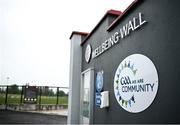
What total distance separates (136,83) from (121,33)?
1.19 meters

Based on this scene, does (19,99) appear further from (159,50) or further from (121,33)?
(159,50)

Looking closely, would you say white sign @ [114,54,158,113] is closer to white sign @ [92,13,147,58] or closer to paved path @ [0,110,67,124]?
white sign @ [92,13,147,58]

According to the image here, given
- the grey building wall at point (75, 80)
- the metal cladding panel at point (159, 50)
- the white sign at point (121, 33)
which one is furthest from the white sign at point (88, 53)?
the metal cladding panel at point (159, 50)

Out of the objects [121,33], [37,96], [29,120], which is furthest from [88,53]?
[37,96]

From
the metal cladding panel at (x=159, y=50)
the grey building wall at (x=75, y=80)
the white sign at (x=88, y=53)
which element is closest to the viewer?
the metal cladding panel at (x=159, y=50)

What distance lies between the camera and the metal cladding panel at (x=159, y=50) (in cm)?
288

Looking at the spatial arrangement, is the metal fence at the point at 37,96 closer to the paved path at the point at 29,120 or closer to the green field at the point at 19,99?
the green field at the point at 19,99

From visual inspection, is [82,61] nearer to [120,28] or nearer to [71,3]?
[71,3]

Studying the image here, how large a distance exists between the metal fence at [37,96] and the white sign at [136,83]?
1365cm

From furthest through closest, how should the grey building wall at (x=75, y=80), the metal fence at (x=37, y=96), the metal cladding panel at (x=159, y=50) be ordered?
1. the metal fence at (x=37, y=96)
2. the grey building wall at (x=75, y=80)
3. the metal cladding panel at (x=159, y=50)

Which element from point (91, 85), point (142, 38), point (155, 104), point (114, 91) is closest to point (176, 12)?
point (142, 38)

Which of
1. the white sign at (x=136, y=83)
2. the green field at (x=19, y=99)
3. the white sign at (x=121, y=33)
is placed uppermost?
the white sign at (x=121, y=33)

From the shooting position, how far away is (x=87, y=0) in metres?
8.06

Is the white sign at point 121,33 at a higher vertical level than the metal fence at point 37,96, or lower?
higher
